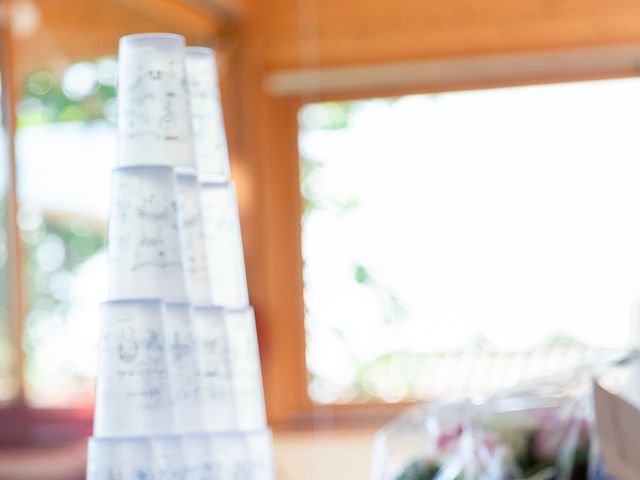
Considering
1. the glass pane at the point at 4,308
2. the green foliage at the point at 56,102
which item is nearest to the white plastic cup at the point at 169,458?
the glass pane at the point at 4,308

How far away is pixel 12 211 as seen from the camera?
4023mm

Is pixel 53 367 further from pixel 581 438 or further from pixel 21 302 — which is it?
pixel 581 438

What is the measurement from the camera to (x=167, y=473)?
147cm

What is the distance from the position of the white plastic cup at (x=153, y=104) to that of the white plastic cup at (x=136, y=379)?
0.19 m

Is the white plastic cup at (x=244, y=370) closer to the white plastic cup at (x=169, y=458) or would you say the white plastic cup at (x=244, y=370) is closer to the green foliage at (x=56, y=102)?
the white plastic cup at (x=169, y=458)

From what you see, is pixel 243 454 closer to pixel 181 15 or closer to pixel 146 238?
pixel 146 238

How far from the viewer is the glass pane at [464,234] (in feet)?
19.4

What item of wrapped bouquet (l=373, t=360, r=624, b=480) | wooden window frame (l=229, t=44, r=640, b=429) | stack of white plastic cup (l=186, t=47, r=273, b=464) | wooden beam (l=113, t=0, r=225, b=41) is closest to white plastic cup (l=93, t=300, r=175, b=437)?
stack of white plastic cup (l=186, t=47, r=273, b=464)

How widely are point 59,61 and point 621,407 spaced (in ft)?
11.4

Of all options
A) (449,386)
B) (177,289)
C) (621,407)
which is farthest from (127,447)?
(449,386)

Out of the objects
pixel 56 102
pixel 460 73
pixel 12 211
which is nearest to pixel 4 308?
pixel 12 211

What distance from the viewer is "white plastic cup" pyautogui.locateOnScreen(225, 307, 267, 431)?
1527mm

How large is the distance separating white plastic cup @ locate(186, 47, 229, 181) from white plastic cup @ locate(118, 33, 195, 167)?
4 centimetres

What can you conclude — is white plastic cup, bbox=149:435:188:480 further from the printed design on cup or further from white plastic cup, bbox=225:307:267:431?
the printed design on cup
